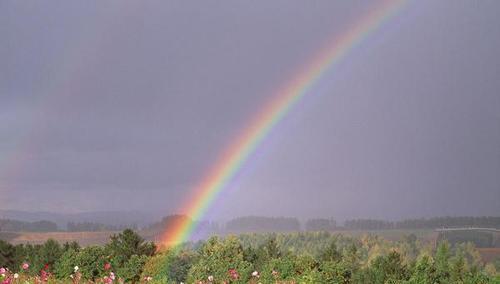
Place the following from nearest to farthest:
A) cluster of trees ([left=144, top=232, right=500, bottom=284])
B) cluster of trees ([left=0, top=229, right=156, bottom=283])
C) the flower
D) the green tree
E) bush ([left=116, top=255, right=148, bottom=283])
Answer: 1. cluster of trees ([left=144, top=232, right=500, bottom=284])
2. the flower
3. bush ([left=116, top=255, right=148, bottom=283])
4. cluster of trees ([left=0, top=229, right=156, bottom=283])
5. the green tree

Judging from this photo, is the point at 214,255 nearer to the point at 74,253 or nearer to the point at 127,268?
the point at 127,268

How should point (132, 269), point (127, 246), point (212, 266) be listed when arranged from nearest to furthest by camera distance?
point (212, 266), point (132, 269), point (127, 246)

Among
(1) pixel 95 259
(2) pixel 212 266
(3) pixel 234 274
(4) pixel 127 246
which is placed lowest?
(3) pixel 234 274

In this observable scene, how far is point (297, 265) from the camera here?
24672 mm

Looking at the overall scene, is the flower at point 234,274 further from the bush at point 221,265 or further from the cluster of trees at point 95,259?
the cluster of trees at point 95,259

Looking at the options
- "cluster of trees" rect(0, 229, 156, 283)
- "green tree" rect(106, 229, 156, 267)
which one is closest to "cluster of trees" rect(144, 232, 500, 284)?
"cluster of trees" rect(0, 229, 156, 283)

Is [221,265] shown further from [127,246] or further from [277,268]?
[127,246]

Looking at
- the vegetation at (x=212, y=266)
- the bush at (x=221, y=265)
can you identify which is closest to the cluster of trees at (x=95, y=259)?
the vegetation at (x=212, y=266)

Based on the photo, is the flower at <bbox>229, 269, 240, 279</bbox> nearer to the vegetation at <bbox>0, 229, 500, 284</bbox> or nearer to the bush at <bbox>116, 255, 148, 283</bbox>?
the vegetation at <bbox>0, 229, 500, 284</bbox>

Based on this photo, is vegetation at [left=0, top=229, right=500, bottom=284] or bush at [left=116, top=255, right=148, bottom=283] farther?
bush at [left=116, top=255, right=148, bottom=283]

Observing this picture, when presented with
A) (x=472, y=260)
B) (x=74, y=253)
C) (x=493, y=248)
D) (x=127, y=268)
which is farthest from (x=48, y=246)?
(x=493, y=248)

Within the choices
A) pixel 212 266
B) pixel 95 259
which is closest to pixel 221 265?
pixel 212 266

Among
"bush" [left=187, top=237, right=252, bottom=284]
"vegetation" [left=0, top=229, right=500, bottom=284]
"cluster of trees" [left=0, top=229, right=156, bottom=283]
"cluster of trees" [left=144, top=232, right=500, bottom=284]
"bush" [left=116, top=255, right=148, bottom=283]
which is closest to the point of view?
"cluster of trees" [left=144, top=232, right=500, bottom=284]

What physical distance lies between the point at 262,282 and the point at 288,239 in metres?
108
